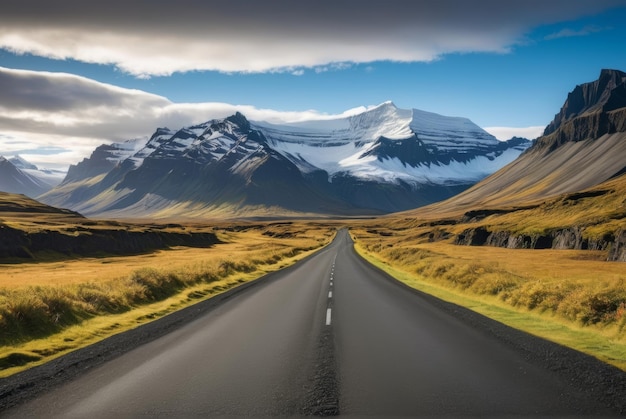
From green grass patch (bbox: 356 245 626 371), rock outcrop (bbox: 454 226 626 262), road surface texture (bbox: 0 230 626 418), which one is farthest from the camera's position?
rock outcrop (bbox: 454 226 626 262)

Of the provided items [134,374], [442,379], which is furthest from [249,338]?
[442,379]

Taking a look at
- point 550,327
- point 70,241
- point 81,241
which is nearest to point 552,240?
point 550,327

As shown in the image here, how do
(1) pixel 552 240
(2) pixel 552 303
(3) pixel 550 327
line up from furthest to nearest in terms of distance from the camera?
1. (1) pixel 552 240
2. (2) pixel 552 303
3. (3) pixel 550 327

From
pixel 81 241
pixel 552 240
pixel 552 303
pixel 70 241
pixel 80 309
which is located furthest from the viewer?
pixel 81 241

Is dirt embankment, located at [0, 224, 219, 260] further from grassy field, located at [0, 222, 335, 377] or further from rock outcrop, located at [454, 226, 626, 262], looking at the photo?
rock outcrop, located at [454, 226, 626, 262]

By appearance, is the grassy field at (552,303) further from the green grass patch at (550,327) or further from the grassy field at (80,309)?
the grassy field at (80,309)

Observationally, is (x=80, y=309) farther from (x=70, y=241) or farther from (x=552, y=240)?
(x=552, y=240)

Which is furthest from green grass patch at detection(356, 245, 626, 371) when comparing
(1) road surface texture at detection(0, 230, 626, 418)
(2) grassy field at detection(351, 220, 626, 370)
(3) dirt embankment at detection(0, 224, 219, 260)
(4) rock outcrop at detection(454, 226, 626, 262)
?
(3) dirt embankment at detection(0, 224, 219, 260)

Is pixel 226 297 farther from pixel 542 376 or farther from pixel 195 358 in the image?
pixel 542 376

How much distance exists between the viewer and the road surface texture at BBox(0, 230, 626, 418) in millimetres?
8117

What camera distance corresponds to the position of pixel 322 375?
9.91m

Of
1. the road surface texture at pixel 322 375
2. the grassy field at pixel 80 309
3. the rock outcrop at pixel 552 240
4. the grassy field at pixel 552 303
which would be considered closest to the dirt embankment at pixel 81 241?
the grassy field at pixel 80 309

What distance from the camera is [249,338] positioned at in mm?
13820

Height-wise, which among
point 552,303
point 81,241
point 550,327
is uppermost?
point 552,303
